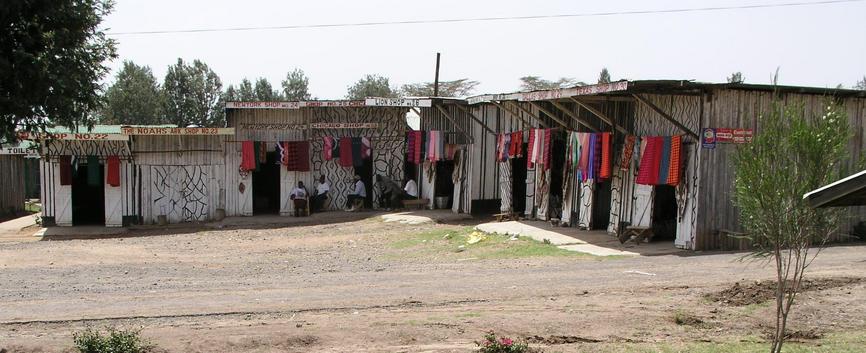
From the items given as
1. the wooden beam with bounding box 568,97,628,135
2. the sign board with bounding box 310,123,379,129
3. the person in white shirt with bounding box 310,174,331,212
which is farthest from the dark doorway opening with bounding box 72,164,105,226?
the wooden beam with bounding box 568,97,628,135

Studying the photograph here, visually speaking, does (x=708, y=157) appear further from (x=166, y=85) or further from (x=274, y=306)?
(x=166, y=85)

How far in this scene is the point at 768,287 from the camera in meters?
10.8

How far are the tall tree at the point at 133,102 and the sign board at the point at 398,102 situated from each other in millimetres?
26950

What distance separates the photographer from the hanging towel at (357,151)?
26203mm

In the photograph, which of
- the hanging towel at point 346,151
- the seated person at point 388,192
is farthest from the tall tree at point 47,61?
the seated person at point 388,192

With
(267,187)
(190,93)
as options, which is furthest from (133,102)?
(267,187)

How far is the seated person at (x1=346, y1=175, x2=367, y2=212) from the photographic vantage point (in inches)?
1045

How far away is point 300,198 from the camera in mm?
25844

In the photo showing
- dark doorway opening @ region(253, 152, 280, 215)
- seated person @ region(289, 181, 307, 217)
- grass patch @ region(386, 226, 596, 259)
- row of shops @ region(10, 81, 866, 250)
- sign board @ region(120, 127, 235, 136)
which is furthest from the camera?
dark doorway opening @ region(253, 152, 280, 215)

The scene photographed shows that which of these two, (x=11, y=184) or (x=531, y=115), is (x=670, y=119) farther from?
(x=11, y=184)

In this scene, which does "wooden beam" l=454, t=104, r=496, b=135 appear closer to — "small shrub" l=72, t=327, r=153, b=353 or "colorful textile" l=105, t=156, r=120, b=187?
"colorful textile" l=105, t=156, r=120, b=187

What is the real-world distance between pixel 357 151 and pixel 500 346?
1901 centimetres

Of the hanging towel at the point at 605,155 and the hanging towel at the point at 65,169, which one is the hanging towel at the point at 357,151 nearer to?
the hanging towel at the point at 65,169

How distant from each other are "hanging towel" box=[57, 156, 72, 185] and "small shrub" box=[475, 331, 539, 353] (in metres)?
19.8
